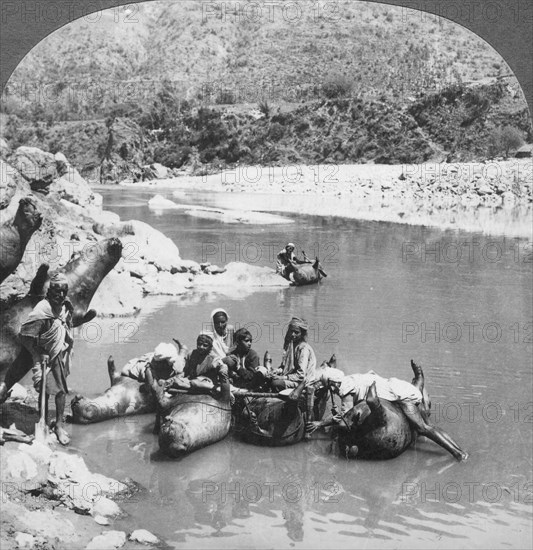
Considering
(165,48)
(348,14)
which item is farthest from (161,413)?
(348,14)

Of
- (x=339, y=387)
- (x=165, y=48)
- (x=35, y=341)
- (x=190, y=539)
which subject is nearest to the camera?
(x=190, y=539)

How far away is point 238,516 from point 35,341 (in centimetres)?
168

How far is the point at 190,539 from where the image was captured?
4.26 meters

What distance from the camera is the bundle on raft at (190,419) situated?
4.81m

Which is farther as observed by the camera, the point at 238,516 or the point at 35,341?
the point at 35,341

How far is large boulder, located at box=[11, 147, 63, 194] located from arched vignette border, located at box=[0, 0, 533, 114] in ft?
3.43

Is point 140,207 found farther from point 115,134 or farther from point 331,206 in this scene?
point 331,206

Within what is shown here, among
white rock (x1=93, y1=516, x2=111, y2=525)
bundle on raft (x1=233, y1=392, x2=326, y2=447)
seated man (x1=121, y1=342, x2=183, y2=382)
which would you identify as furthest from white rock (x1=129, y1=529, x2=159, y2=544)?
seated man (x1=121, y1=342, x2=183, y2=382)

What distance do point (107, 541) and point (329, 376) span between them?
185 centimetres

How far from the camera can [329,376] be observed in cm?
523

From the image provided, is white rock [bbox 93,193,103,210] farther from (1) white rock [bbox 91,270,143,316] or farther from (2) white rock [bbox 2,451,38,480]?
(2) white rock [bbox 2,451,38,480]

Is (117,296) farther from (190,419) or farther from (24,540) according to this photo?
(24,540)

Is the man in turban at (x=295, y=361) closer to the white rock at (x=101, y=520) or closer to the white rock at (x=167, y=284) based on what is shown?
the white rock at (x=167, y=284)

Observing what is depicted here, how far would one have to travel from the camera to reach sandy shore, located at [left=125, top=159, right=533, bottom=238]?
5.66m
